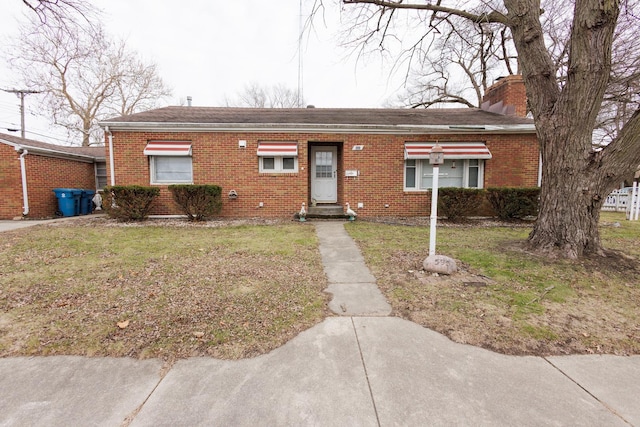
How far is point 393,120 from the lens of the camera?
32.8 ft

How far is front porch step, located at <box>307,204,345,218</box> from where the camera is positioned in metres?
9.09

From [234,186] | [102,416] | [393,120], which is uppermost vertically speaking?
[393,120]

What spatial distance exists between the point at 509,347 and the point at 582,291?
6.84 feet

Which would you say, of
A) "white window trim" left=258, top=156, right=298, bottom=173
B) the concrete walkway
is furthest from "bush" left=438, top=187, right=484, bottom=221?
the concrete walkway

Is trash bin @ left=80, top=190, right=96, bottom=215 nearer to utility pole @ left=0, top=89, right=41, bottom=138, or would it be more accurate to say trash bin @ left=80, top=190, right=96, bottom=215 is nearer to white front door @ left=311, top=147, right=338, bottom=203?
white front door @ left=311, top=147, right=338, bottom=203

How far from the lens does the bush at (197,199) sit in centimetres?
827

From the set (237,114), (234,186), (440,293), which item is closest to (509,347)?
(440,293)

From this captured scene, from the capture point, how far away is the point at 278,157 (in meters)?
9.41

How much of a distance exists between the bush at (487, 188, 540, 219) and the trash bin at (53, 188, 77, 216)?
15162mm

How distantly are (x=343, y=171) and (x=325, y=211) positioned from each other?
1560 mm

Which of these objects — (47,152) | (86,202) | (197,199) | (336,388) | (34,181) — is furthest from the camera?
(86,202)

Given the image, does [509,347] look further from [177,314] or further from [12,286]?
[12,286]

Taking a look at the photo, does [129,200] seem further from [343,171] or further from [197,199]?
[343,171]

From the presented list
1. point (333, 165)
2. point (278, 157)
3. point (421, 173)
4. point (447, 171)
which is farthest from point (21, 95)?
point (447, 171)
